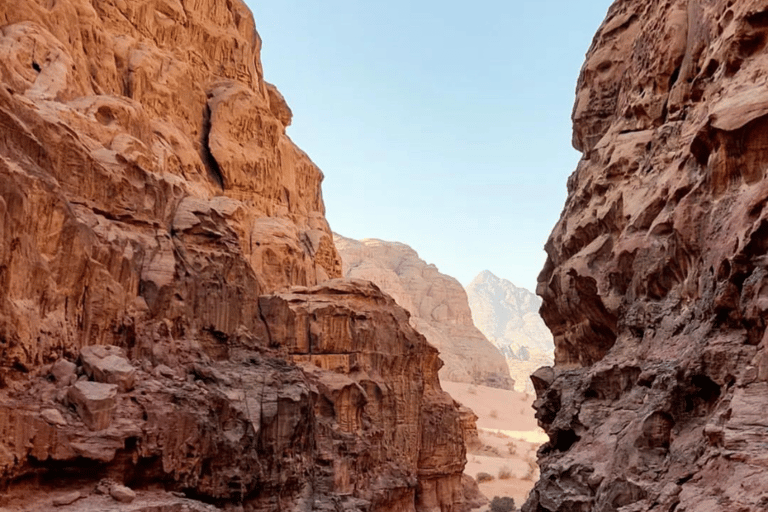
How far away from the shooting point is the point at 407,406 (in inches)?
1022

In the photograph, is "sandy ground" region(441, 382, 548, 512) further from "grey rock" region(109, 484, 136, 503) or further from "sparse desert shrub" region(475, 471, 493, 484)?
"grey rock" region(109, 484, 136, 503)

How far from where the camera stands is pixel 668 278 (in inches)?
406

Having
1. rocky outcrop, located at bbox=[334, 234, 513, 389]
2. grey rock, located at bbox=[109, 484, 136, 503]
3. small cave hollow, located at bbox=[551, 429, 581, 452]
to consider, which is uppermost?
rocky outcrop, located at bbox=[334, 234, 513, 389]

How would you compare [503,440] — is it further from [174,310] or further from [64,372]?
[64,372]

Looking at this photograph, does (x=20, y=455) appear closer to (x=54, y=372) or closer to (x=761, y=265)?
(x=54, y=372)

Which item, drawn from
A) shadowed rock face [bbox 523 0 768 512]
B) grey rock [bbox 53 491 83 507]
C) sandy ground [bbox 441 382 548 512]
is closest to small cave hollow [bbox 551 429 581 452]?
shadowed rock face [bbox 523 0 768 512]

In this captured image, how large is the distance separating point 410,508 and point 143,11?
2392 centimetres

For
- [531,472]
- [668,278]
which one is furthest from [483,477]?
[668,278]

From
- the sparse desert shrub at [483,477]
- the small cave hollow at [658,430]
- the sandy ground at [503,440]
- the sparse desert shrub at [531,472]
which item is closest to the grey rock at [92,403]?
the small cave hollow at [658,430]

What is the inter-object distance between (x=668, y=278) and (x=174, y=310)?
11.4 metres

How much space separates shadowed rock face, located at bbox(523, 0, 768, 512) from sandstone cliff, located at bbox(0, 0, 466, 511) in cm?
737

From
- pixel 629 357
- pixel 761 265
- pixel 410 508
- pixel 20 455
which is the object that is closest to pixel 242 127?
pixel 410 508

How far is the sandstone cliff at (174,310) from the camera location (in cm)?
1141

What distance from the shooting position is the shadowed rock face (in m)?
6.99
